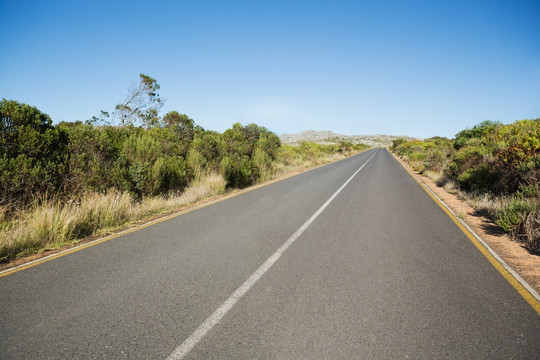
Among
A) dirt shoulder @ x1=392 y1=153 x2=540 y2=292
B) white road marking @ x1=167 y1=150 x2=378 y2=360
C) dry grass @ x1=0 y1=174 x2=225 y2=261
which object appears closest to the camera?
white road marking @ x1=167 y1=150 x2=378 y2=360

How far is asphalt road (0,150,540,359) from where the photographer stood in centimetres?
242

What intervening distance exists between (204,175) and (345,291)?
910cm

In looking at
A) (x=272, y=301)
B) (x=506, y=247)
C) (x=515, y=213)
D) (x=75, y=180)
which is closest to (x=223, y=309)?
(x=272, y=301)

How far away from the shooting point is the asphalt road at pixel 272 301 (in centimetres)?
242

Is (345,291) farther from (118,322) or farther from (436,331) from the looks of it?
(118,322)

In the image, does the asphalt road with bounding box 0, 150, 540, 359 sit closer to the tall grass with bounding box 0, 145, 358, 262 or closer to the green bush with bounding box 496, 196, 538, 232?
the tall grass with bounding box 0, 145, 358, 262

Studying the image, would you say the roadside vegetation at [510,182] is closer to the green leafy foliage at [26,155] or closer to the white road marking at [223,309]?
the white road marking at [223,309]

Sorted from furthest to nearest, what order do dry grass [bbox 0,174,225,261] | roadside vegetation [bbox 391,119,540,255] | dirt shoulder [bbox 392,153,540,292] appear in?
roadside vegetation [bbox 391,119,540,255]
dry grass [bbox 0,174,225,261]
dirt shoulder [bbox 392,153,540,292]

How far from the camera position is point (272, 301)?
10.2 ft

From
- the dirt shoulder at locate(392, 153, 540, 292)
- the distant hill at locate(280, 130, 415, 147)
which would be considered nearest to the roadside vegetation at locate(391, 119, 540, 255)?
the dirt shoulder at locate(392, 153, 540, 292)

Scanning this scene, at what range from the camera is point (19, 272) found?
149 inches

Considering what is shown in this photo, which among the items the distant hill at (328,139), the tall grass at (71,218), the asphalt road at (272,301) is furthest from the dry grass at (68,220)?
the distant hill at (328,139)

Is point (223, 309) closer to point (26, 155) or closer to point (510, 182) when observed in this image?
point (26, 155)

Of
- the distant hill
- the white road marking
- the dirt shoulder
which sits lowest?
the white road marking
